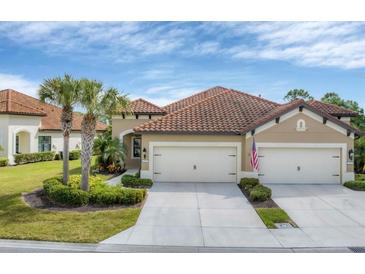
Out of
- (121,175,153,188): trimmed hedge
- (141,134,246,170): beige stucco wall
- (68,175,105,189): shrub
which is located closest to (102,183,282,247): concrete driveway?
(121,175,153,188): trimmed hedge

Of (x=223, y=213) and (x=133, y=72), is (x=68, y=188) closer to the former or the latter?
(x=223, y=213)

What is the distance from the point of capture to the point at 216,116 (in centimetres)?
1677

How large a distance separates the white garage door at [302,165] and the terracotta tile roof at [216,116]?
7.43ft

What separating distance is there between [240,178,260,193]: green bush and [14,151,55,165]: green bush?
761 inches

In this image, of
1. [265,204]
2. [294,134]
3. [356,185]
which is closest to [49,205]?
[265,204]

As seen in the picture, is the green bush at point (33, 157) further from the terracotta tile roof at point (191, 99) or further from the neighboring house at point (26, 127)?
A: the terracotta tile roof at point (191, 99)

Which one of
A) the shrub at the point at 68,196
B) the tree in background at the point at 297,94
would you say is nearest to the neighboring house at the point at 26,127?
the shrub at the point at 68,196

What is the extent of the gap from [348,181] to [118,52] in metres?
13.5

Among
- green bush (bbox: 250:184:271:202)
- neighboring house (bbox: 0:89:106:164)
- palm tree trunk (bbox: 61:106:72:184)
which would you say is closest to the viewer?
green bush (bbox: 250:184:271:202)

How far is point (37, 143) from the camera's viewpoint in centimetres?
2675

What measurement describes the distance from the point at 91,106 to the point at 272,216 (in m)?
7.94

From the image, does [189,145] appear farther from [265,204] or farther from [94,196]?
[94,196]

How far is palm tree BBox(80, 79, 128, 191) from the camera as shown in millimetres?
11328

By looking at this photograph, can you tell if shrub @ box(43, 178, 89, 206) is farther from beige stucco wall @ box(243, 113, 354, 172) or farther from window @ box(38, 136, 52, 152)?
window @ box(38, 136, 52, 152)
